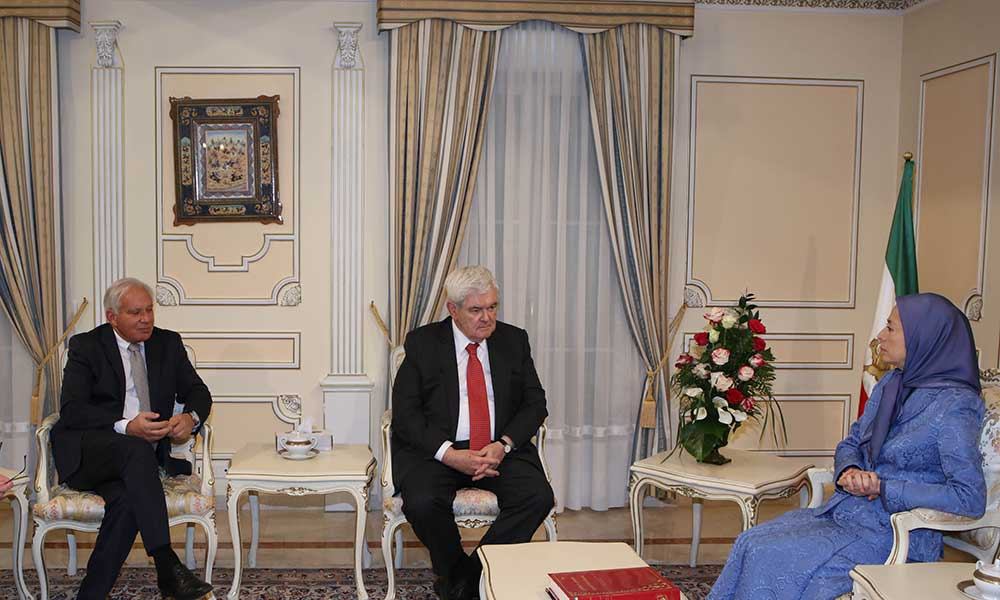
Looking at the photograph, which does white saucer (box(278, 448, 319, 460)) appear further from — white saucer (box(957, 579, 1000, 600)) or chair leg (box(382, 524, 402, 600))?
white saucer (box(957, 579, 1000, 600))

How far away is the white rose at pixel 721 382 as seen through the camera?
12.9 ft

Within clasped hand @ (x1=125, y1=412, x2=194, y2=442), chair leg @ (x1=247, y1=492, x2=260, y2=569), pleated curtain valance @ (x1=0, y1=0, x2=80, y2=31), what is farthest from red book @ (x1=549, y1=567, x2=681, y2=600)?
pleated curtain valance @ (x1=0, y1=0, x2=80, y2=31)

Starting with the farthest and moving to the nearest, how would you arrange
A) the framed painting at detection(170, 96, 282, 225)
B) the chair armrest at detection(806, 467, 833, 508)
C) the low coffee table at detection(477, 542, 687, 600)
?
the framed painting at detection(170, 96, 282, 225), the chair armrest at detection(806, 467, 833, 508), the low coffee table at detection(477, 542, 687, 600)

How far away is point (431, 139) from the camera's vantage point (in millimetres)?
5055

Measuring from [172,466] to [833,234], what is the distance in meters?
4.06

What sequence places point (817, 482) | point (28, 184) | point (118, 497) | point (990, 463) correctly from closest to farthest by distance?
Answer: point (990, 463)
point (817, 482)
point (118, 497)
point (28, 184)

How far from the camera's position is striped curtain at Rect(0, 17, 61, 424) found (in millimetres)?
4953

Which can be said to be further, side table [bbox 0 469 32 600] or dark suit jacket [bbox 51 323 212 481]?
dark suit jacket [bbox 51 323 212 481]

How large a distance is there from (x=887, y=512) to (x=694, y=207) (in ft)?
8.88

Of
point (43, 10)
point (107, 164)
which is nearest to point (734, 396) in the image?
point (107, 164)

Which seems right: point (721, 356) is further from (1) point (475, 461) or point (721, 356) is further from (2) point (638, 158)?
(2) point (638, 158)

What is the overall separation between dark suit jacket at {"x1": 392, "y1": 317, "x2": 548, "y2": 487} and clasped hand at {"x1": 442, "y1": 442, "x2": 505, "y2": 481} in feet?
0.30

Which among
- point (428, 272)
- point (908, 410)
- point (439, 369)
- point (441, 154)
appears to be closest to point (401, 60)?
point (441, 154)

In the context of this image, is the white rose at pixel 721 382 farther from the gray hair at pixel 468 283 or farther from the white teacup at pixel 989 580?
the white teacup at pixel 989 580
